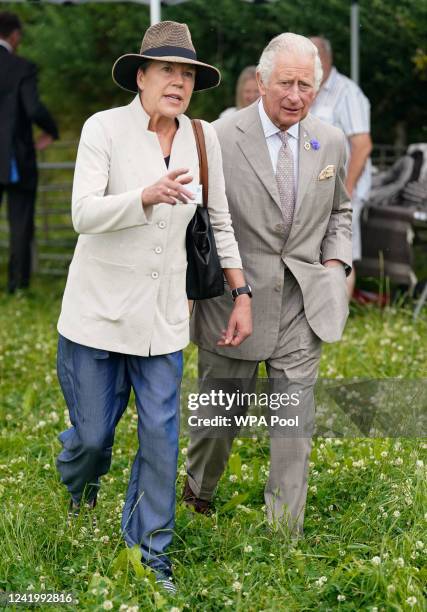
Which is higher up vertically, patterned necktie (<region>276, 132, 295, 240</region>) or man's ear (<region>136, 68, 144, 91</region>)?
man's ear (<region>136, 68, 144, 91</region>)

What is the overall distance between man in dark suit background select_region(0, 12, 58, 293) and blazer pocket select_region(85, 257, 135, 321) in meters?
6.15

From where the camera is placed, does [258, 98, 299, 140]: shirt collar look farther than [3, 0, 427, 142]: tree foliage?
No

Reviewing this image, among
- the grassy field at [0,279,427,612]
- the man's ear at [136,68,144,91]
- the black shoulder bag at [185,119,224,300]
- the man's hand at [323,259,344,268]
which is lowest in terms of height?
the grassy field at [0,279,427,612]

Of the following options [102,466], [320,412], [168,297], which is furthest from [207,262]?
[320,412]

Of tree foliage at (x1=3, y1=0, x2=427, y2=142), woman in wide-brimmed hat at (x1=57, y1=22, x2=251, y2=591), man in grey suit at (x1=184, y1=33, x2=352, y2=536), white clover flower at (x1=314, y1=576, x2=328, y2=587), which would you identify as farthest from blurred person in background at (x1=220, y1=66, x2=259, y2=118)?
white clover flower at (x1=314, y1=576, x2=328, y2=587)

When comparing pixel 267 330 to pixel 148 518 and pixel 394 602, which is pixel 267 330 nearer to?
pixel 148 518

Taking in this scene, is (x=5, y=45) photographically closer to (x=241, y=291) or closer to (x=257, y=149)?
(x=257, y=149)

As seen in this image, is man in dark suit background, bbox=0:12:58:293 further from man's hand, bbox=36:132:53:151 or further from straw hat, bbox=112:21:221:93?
straw hat, bbox=112:21:221:93

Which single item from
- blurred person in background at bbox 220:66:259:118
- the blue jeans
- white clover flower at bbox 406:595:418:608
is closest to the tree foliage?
blurred person in background at bbox 220:66:259:118

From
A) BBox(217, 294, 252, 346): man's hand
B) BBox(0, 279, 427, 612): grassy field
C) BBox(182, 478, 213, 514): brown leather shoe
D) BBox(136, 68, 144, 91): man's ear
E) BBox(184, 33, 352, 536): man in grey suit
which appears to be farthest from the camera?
BBox(182, 478, 213, 514): brown leather shoe

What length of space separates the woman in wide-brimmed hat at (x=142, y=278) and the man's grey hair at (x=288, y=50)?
1.01 ft

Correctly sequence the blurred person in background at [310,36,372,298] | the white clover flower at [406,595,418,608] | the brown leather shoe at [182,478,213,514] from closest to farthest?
the white clover flower at [406,595,418,608]
the brown leather shoe at [182,478,213,514]
the blurred person in background at [310,36,372,298]

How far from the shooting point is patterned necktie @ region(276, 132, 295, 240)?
4527 millimetres

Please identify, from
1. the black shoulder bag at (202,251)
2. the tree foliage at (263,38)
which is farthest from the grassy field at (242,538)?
the tree foliage at (263,38)
